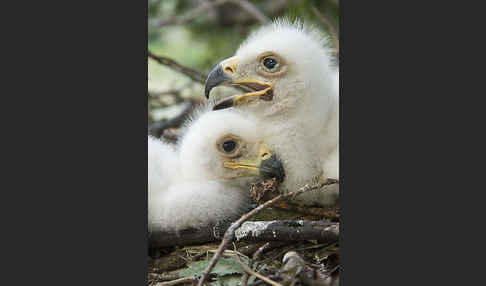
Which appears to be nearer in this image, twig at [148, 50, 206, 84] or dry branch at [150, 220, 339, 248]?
dry branch at [150, 220, 339, 248]

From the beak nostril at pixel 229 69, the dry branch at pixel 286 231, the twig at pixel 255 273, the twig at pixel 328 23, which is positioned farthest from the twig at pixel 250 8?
the twig at pixel 255 273

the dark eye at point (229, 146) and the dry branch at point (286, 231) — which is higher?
the dark eye at point (229, 146)

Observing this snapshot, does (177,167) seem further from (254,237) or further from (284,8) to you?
(284,8)

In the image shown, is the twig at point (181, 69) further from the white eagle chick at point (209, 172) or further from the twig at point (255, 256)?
the twig at point (255, 256)

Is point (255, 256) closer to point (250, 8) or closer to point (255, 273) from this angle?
point (255, 273)

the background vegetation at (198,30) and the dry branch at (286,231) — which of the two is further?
the background vegetation at (198,30)

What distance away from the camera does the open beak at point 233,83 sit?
267 centimetres

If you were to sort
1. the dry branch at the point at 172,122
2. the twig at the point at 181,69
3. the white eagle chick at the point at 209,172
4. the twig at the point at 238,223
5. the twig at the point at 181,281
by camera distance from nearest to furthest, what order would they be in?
the twig at the point at 238,223 → the twig at the point at 181,281 → the white eagle chick at the point at 209,172 → the twig at the point at 181,69 → the dry branch at the point at 172,122

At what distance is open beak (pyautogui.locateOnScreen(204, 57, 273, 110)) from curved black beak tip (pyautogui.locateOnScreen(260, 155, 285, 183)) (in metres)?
0.27

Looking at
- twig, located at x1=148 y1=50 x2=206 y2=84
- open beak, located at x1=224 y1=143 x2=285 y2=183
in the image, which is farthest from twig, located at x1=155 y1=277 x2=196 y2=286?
twig, located at x1=148 y1=50 x2=206 y2=84

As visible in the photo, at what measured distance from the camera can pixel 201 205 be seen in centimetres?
260

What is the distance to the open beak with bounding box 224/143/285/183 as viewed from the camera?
266cm

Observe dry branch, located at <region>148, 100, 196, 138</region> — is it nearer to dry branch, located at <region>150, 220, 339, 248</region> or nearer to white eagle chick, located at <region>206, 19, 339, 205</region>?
white eagle chick, located at <region>206, 19, 339, 205</region>

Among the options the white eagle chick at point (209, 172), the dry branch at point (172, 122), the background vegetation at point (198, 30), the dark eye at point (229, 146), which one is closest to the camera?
the white eagle chick at point (209, 172)
